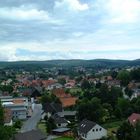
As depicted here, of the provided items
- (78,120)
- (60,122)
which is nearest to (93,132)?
(60,122)

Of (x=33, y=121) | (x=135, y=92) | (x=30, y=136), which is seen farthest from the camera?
(x=135, y=92)

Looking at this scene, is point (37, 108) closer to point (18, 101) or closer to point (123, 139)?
point (18, 101)

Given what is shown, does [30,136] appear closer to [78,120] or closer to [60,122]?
[60,122]

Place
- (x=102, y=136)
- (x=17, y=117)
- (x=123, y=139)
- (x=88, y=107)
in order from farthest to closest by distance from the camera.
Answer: (x=17, y=117) < (x=88, y=107) < (x=102, y=136) < (x=123, y=139)

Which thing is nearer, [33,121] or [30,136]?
[30,136]

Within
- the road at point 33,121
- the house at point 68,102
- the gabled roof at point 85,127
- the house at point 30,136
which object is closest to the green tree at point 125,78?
the house at point 68,102

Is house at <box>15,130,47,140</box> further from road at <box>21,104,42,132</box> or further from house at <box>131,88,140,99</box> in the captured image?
house at <box>131,88,140,99</box>

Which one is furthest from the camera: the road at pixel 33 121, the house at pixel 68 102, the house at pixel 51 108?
the house at pixel 68 102

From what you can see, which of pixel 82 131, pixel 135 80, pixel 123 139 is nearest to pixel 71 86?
pixel 135 80

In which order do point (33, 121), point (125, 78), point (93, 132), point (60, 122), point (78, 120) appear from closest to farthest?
1. point (93, 132)
2. point (60, 122)
3. point (78, 120)
4. point (33, 121)
5. point (125, 78)

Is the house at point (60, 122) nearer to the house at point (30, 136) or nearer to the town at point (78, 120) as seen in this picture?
the town at point (78, 120)

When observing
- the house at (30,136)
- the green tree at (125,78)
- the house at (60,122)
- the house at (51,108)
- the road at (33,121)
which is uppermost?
the green tree at (125,78)
